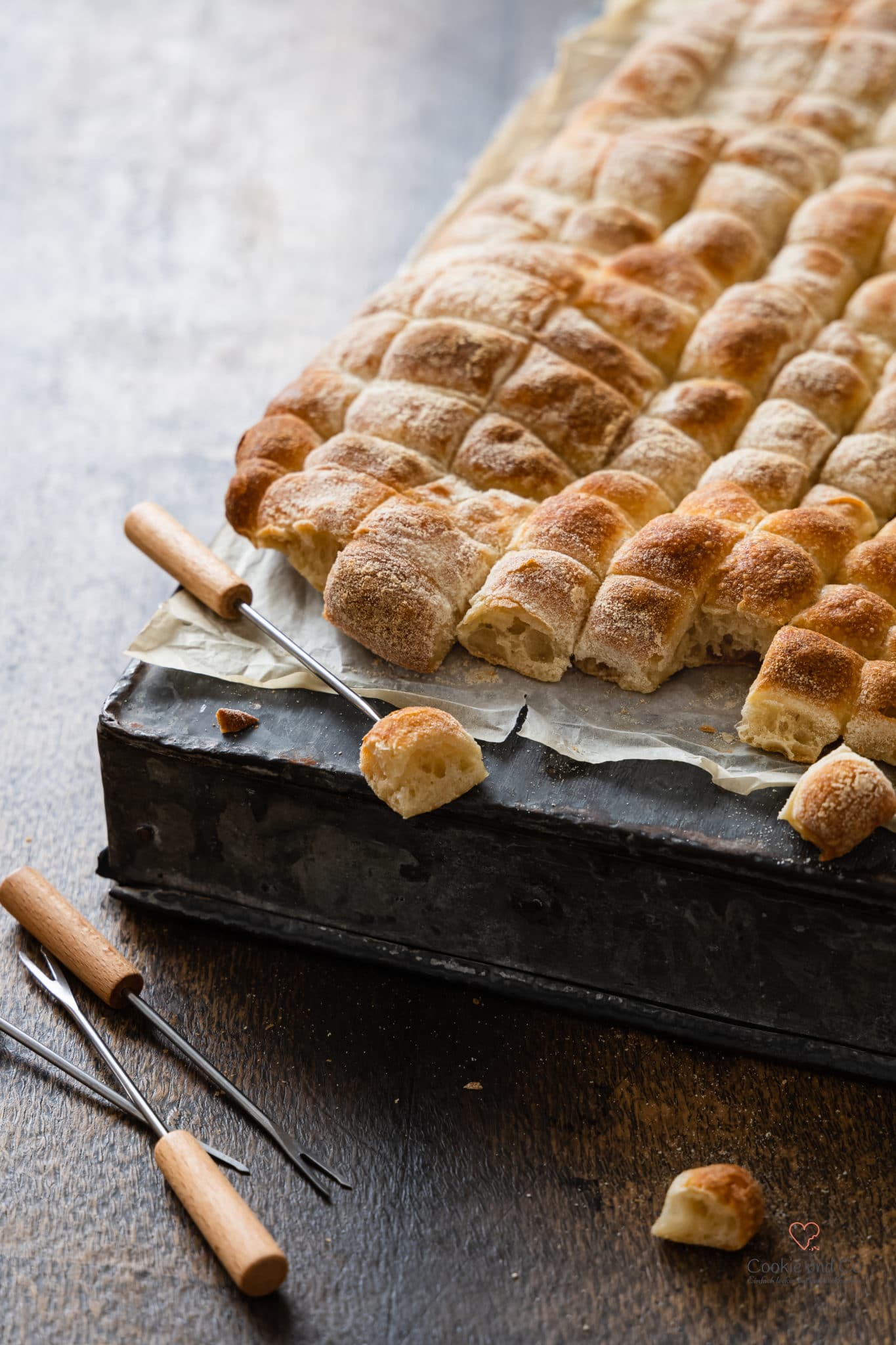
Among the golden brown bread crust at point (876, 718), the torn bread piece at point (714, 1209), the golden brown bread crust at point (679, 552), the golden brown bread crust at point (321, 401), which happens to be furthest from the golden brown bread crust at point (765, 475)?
the torn bread piece at point (714, 1209)

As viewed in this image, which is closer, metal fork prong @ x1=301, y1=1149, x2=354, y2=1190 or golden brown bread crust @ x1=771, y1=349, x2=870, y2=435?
metal fork prong @ x1=301, y1=1149, x2=354, y2=1190

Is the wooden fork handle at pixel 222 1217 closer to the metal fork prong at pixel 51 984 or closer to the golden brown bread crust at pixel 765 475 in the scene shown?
the metal fork prong at pixel 51 984

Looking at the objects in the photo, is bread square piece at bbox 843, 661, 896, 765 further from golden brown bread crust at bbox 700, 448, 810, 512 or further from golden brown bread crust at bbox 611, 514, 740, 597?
golden brown bread crust at bbox 700, 448, 810, 512

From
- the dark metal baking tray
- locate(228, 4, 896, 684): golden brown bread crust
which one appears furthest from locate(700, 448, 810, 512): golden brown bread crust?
the dark metal baking tray

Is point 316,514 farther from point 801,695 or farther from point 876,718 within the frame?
point 876,718

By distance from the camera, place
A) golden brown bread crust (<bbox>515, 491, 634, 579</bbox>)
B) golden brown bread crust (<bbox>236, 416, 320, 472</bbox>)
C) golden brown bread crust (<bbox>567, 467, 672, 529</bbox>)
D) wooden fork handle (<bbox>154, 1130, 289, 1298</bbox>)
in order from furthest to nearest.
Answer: golden brown bread crust (<bbox>236, 416, 320, 472</bbox>)
golden brown bread crust (<bbox>567, 467, 672, 529</bbox>)
golden brown bread crust (<bbox>515, 491, 634, 579</bbox>)
wooden fork handle (<bbox>154, 1130, 289, 1298</bbox>)

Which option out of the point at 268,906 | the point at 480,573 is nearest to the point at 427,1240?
the point at 268,906

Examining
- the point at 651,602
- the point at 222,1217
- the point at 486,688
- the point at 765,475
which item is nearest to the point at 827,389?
the point at 765,475
